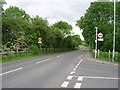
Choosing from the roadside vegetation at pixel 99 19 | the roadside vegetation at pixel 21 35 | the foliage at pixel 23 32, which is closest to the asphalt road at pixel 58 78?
the roadside vegetation at pixel 21 35

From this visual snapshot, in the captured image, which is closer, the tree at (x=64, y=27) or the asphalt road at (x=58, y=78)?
the asphalt road at (x=58, y=78)

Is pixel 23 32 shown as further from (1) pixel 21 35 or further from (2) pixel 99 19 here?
(2) pixel 99 19

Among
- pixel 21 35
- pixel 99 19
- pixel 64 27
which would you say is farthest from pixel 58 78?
pixel 64 27

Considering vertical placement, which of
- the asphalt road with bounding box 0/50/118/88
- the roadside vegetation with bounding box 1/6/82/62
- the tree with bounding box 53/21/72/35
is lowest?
the asphalt road with bounding box 0/50/118/88

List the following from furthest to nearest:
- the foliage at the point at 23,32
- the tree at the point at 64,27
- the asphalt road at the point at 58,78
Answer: the tree at the point at 64,27
the foliage at the point at 23,32
the asphalt road at the point at 58,78

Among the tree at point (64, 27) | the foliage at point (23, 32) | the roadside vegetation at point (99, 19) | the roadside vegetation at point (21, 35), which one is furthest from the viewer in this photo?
the tree at point (64, 27)

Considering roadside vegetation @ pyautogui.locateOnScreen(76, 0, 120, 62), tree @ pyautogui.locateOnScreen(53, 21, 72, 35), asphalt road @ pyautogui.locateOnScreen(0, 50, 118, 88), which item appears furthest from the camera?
tree @ pyautogui.locateOnScreen(53, 21, 72, 35)

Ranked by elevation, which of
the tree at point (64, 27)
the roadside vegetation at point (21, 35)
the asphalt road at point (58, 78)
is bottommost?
the asphalt road at point (58, 78)

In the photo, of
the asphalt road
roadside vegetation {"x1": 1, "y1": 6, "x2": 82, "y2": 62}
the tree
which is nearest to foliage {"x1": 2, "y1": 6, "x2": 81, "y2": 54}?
roadside vegetation {"x1": 1, "y1": 6, "x2": 82, "y2": 62}

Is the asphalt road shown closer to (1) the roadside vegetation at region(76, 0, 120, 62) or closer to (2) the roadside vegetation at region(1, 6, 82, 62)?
(2) the roadside vegetation at region(1, 6, 82, 62)

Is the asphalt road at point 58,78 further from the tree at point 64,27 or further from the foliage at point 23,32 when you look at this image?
the tree at point 64,27

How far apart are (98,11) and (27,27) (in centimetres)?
1790

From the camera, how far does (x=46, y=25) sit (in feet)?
117

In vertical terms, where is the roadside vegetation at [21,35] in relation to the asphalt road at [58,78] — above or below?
above
